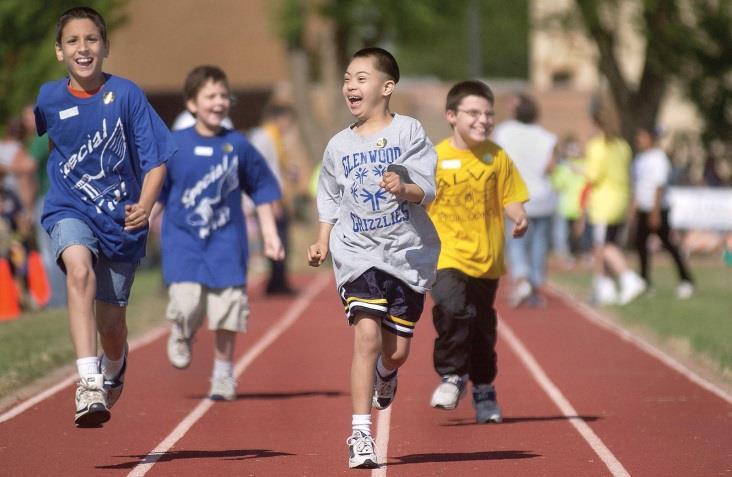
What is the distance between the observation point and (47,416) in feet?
30.3

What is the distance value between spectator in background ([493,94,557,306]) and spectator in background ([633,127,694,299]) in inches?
52.3

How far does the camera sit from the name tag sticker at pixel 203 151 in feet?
33.3

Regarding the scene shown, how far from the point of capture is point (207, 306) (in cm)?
1020

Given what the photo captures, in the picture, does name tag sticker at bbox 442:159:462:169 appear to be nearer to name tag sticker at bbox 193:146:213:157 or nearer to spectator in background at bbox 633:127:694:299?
name tag sticker at bbox 193:146:213:157

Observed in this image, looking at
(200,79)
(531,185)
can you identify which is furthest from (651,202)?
(200,79)

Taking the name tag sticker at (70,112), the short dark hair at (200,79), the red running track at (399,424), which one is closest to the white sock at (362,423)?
the red running track at (399,424)

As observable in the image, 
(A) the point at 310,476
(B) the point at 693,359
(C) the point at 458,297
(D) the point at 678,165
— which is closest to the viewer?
(A) the point at 310,476

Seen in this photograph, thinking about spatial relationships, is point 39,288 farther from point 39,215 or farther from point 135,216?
point 135,216

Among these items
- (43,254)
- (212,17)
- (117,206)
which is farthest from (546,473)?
(212,17)

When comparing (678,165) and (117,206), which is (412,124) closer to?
(117,206)

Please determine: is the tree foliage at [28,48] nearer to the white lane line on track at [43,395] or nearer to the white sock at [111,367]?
the white lane line on track at [43,395]

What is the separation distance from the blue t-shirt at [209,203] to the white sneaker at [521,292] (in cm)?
710

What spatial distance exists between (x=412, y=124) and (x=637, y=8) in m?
22.4

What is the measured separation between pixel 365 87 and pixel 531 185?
32.0 ft
